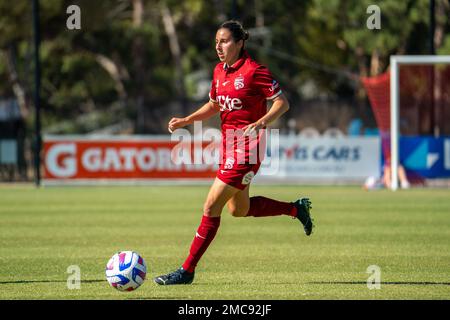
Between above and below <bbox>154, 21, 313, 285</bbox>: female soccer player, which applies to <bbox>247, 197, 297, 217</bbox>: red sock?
below

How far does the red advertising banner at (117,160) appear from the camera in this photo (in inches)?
1134

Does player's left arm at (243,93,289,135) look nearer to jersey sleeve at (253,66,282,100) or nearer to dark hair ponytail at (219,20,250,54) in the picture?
jersey sleeve at (253,66,282,100)

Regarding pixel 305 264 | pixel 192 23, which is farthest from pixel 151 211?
pixel 192 23

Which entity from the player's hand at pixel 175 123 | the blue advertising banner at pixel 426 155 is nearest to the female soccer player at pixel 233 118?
the player's hand at pixel 175 123

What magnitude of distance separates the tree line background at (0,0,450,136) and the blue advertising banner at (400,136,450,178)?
13.0 meters

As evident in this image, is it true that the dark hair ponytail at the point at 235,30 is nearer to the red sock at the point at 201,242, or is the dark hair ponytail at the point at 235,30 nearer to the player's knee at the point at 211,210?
the player's knee at the point at 211,210

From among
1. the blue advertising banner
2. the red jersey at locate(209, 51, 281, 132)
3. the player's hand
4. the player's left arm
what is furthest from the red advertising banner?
the player's left arm

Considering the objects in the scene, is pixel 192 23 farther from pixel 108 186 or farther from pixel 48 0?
pixel 108 186

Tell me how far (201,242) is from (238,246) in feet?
12.9

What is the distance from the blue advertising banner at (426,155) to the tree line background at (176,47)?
1296 cm

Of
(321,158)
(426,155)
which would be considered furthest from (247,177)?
(321,158)

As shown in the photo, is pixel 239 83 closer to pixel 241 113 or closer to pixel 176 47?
pixel 241 113

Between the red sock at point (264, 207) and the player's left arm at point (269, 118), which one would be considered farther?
the red sock at point (264, 207)

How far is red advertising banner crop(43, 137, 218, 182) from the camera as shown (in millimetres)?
28812
